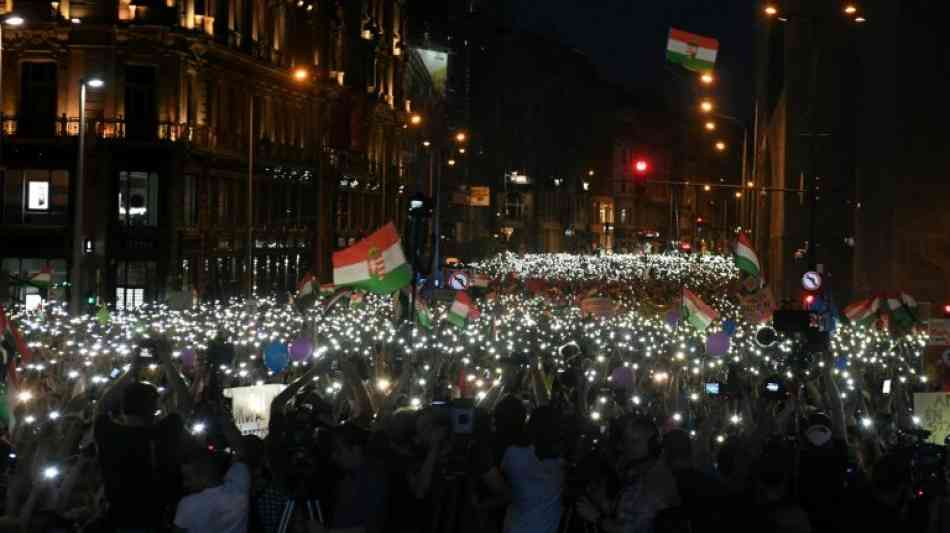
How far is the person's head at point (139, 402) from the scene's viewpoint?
9430mm

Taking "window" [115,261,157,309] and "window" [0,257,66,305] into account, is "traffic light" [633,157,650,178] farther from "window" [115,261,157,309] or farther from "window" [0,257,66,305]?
"window" [0,257,66,305]

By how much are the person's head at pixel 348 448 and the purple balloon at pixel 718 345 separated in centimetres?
1556

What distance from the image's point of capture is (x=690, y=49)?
53.1 metres

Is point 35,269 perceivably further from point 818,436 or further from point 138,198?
point 818,436

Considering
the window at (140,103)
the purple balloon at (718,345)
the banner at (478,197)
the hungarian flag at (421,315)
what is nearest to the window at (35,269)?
the window at (140,103)

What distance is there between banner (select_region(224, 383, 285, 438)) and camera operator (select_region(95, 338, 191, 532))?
4856mm

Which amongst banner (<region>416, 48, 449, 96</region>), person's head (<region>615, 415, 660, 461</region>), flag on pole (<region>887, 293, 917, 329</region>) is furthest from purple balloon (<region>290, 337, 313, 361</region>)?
banner (<region>416, 48, 449, 96</region>)

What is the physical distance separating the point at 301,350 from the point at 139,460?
1146 centimetres

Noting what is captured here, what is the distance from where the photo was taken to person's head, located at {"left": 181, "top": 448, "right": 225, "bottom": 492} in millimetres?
8477

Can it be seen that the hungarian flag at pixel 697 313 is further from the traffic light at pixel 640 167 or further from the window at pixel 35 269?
the window at pixel 35 269

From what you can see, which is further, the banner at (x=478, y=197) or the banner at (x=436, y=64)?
the banner at (x=478, y=197)

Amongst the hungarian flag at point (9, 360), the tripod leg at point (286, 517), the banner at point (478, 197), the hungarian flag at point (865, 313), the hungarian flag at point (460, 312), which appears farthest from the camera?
the banner at point (478, 197)

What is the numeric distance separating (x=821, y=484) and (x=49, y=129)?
41108 mm

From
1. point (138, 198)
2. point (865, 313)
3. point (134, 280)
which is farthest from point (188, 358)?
point (138, 198)
